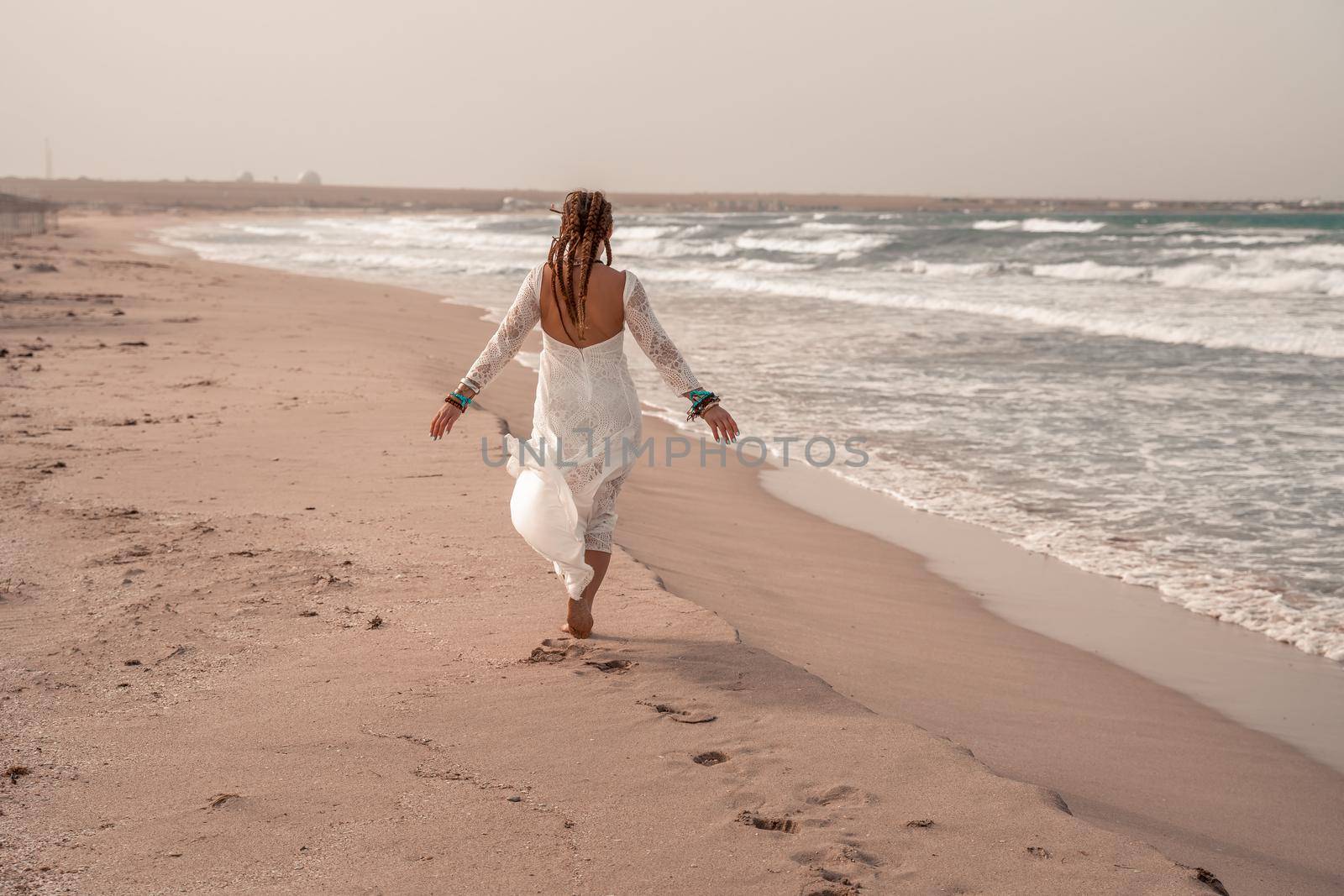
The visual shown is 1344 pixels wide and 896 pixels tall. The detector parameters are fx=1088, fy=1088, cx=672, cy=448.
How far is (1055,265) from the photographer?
31.7 metres

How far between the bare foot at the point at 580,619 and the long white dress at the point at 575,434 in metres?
0.04

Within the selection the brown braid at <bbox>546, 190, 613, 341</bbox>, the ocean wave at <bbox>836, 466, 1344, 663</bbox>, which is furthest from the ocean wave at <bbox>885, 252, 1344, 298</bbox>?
the brown braid at <bbox>546, 190, 613, 341</bbox>

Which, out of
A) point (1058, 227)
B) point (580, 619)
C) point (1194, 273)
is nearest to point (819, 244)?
point (1058, 227)

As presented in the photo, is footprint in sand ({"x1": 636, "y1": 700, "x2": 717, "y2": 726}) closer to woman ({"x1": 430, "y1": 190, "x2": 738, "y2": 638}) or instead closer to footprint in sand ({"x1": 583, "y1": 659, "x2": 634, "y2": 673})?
footprint in sand ({"x1": 583, "y1": 659, "x2": 634, "y2": 673})

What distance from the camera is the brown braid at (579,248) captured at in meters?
3.87

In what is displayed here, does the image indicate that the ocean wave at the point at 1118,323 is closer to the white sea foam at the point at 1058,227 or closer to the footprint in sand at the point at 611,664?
the footprint in sand at the point at 611,664

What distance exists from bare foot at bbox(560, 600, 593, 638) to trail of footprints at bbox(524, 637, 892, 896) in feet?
1.79

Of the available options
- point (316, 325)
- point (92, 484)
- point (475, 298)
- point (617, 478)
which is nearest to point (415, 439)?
point (92, 484)

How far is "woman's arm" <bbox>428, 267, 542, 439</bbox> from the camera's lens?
156 inches

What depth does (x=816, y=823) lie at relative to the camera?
286 centimetres

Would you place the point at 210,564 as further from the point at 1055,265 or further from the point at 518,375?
the point at 1055,265

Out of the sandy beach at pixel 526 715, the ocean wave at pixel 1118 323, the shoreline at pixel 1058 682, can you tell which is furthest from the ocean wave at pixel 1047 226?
the sandy beach at pixel 526 715

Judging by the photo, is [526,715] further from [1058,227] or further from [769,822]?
[1058,227]

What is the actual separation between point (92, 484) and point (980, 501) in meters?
5.36
